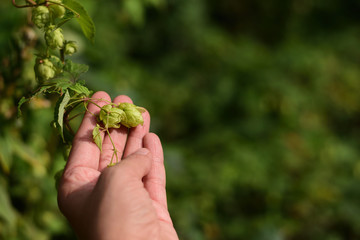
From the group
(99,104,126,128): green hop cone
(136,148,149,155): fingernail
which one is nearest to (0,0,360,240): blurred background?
(99,104,126,128): green hop cone

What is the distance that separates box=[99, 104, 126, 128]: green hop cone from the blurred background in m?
0.60

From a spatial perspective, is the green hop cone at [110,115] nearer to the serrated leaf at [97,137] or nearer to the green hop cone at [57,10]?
the serrated leaf at [97,137]

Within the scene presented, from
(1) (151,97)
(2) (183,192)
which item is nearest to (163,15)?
(1) (151,97)

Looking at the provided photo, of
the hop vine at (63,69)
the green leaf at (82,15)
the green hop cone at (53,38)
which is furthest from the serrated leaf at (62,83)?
the green leaf at (82,15)

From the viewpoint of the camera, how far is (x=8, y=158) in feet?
5.43

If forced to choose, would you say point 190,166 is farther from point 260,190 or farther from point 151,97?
point 151,97

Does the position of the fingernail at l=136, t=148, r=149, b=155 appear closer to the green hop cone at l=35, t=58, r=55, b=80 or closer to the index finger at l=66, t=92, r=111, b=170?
the index finger at l=66, t=92, r=111, b=170

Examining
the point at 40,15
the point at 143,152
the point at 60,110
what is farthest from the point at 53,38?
the point at 143,152

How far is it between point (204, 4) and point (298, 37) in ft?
6.61

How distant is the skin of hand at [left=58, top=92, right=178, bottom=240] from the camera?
1.08 metres

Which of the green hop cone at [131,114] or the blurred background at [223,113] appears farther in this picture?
the blurred background at [223,113]

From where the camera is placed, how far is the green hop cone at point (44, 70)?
121 centimetres

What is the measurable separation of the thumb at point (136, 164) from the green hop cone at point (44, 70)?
391mm

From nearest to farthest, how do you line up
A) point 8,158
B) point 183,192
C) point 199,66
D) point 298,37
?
point 8,158 → point 183,192 → point 199,66 → point 298,37
